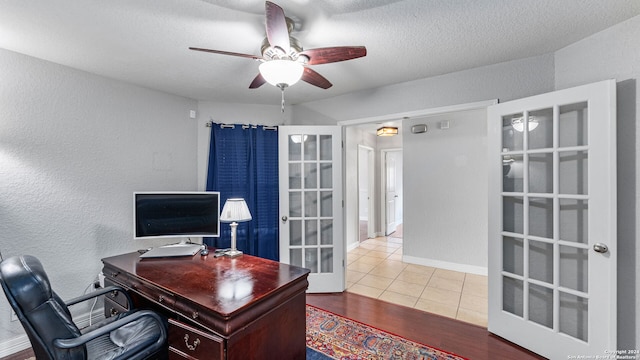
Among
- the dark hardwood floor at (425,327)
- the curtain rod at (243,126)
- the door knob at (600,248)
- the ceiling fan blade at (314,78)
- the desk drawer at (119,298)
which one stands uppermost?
the ceiling fan blade at (314,78)

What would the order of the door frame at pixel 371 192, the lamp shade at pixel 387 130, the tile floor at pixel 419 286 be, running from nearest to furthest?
the tile floor at pixel 419 286
the lamp shade at pixel 387 130
the door frame at pixel 371 192

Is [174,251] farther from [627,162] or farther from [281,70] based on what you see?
[627,162]

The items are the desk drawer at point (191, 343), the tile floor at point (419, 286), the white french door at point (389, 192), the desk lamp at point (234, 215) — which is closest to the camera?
the desk drawer at point (191, 343)

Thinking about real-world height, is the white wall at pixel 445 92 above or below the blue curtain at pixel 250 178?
above

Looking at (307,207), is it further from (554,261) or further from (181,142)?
(554,261)

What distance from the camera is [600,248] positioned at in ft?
5.56

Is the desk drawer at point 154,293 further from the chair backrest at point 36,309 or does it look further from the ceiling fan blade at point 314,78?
the ceiling fan blade at point 314,78

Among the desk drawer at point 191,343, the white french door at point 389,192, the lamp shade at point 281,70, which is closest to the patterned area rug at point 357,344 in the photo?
the desk drawer at point 191,343

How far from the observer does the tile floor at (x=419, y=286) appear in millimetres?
2754

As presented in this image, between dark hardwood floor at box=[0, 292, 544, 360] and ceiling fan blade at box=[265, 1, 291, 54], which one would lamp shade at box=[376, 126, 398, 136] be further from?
ceiling fan blade at box=[265, 1, 291, 54]

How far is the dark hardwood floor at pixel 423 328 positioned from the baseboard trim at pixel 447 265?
153 centimetres

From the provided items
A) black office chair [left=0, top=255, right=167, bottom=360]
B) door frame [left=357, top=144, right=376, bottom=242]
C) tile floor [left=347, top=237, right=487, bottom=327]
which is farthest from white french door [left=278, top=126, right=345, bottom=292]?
door frame [left=357, top=144, right=376, bottom=242]

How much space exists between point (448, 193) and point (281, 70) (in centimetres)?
344

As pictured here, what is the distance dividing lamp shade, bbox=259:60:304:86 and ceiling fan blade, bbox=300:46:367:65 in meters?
0.18
